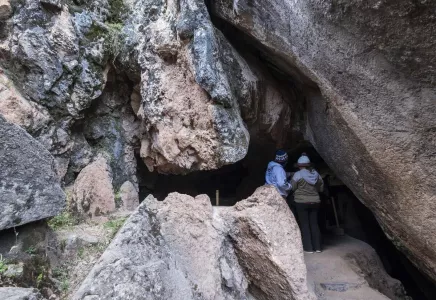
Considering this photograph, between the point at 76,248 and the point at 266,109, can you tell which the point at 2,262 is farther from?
the point at 266,109

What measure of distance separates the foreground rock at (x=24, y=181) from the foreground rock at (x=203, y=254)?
78cm

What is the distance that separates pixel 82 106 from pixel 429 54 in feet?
14.2

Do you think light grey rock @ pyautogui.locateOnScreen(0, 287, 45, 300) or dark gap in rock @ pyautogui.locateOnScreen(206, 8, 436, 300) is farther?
dark gap in rock @ pyautogui.locateOnScreen(206, 8, 436, 300)

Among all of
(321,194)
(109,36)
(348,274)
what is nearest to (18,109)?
(109,36)

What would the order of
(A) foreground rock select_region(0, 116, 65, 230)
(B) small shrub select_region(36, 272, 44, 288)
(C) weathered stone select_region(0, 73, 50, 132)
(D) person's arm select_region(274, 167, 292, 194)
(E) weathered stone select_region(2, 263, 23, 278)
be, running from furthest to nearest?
1. (D) person's arm select_region(274, 167, 292, 194)
2. (C) weathered stone select_region(0, 73, 50, 132)
3. (A) foreground rock select_region(0, 116, 65, 230)
4. (B) small shrub select_region(36, 272, 44, 288)
5. (E) weathered stone select_region(2, 263, 23, 278)

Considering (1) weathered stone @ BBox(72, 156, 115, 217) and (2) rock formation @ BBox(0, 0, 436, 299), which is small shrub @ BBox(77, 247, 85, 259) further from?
(1) weathered stone @ BBox(72, 156, 115, 217)

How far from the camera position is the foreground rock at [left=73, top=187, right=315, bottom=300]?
266 centimetres

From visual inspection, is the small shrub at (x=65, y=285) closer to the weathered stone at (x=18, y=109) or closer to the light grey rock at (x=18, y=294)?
the light grey rock at (x=18, y=294)

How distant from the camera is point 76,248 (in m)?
3.32

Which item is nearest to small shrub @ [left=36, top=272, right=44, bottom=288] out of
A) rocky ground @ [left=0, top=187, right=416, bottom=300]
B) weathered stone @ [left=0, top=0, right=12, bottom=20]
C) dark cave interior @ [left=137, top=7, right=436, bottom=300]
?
rocky ground @ [left=0, top=187, right=416, bottom=300]

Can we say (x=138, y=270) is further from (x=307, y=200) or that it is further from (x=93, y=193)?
(x=307, y=200)

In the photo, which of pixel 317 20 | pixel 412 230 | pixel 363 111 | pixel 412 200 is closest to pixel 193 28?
pixel 317 20

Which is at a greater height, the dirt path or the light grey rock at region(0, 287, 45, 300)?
the light grey rock at region(0, 287, 45, 300)

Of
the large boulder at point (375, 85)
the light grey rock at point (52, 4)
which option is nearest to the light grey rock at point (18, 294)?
the large boulder at point (375, 85)
